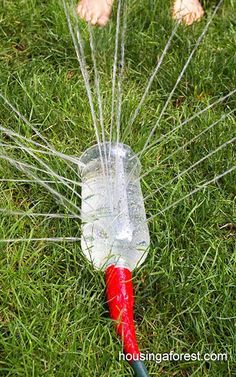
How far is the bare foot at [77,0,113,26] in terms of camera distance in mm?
2484

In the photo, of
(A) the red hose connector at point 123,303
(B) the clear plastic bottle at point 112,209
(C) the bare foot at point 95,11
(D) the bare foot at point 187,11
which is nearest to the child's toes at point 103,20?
(C) the bare foot at point 95,11

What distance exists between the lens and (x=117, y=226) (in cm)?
178

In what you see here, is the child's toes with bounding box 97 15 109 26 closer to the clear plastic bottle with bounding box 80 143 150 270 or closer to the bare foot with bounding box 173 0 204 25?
the bare foot with bounding box 173 0 204 25

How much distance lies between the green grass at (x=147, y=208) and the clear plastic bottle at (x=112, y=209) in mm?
42

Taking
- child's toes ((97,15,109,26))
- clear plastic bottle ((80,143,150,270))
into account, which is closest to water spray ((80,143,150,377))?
clear plastic bottle ((80,143,150,270))

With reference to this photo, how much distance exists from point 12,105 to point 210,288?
830mm

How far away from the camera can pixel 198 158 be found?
2100 mm

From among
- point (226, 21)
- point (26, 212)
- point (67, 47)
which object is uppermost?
point (226, 21)

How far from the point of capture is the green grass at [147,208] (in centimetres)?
165

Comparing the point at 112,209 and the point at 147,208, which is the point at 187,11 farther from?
the point at 112,209

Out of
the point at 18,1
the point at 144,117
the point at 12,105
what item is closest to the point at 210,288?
the point at 144,117

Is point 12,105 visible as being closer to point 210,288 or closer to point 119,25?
point 119,25

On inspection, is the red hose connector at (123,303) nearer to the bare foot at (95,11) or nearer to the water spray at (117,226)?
the water spray at (117,226)

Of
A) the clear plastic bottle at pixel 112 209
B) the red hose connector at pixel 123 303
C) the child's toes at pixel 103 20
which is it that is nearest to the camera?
the red hose connector at pixel 123 303
